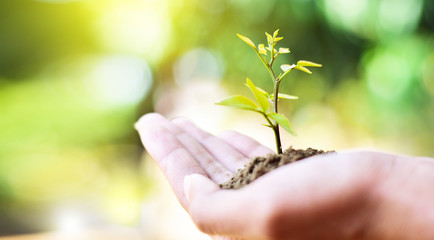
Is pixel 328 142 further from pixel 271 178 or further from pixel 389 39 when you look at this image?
pixel 271 178

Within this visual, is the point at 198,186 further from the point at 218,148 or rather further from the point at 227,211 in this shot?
the point at 218,148

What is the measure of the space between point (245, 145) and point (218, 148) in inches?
3.7

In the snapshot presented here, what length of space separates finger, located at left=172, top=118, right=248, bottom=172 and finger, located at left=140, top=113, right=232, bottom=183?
0.9 inches

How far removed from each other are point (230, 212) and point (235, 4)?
2.49 m

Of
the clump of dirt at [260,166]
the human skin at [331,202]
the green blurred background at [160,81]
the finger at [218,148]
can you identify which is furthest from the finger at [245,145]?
the green blurred background at [160,81]

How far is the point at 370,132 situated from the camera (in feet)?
9.95

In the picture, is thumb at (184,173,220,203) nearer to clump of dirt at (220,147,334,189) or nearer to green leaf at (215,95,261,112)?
clump of dirt at (220,147,334,189)

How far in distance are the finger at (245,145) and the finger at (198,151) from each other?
11 cm

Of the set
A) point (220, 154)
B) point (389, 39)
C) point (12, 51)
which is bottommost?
point (220, 154)

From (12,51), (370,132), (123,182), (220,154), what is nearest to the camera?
(220,154)

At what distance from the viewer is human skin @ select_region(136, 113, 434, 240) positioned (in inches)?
26.0

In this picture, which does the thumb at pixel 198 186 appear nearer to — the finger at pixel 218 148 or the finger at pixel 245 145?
the finger at pixel 218 148

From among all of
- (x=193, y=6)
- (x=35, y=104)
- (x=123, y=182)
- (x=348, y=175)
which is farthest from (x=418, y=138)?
(x=35, y=104)

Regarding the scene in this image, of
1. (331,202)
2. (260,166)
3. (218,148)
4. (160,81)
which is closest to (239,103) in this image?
(260,166)
